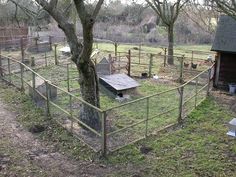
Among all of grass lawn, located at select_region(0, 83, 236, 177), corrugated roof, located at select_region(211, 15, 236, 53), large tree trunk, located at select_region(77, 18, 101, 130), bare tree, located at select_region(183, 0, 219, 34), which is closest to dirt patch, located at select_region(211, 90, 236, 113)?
grass lawn, located at select_region(0, 83, 236, 177)

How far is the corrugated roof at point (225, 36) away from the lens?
14.9 m

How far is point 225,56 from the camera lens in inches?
601

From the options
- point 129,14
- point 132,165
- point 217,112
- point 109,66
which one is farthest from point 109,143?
point 129,14

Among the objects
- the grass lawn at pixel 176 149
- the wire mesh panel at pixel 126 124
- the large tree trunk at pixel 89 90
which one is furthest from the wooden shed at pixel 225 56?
the large tree trunk at pixel 89 90

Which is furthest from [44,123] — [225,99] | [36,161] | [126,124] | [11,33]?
[11,33]

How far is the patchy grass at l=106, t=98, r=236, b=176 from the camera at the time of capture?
785 cm

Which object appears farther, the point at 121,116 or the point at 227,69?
the point at 227,69

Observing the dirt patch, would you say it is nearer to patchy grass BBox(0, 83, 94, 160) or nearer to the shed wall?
the shed wall

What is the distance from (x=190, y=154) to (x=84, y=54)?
13.1 ft

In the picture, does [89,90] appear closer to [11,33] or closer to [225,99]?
[225,99]

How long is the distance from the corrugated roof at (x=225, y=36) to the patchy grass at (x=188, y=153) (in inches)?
208

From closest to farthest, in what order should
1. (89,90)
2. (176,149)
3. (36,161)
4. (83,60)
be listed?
1. (36,161)
2. (176,149)
3. (83,60)
4. (89,90)

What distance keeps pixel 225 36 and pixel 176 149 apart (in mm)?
8581

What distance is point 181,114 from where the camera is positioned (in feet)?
36.8
